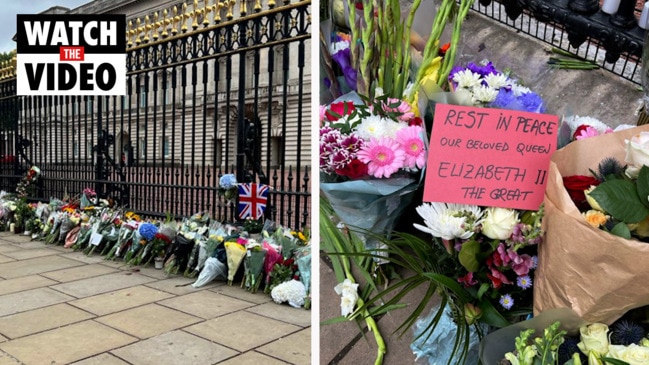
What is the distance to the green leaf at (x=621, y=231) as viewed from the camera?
0.74m

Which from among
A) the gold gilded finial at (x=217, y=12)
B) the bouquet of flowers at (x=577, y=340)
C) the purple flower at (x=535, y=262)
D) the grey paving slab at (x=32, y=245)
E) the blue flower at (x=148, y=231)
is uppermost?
the gold gilded finial at (x=217, y=12)

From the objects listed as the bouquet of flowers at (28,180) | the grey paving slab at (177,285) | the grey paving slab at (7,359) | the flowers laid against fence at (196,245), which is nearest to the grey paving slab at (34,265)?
the flowers laid against fence at (196,245)

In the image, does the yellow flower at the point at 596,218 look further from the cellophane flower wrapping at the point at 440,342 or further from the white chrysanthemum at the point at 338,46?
the white chrysanthemum at the point at 338,46

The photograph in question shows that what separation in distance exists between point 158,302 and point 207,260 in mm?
559

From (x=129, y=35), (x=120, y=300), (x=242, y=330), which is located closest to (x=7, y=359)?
(x=120, y=300)

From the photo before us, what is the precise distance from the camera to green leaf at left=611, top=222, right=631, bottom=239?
745 mm

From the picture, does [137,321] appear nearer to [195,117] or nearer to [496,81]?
[496,81]

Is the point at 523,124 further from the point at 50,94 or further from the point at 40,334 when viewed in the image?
the point at 50,94

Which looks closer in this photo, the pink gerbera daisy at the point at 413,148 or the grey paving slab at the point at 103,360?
the pink gerbera daisy at the point at 413,148

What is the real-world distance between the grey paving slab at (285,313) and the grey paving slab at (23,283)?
74.6 inches

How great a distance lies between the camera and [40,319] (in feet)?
11.4

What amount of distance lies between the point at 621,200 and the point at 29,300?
4.10m

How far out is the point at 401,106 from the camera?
3.49ft

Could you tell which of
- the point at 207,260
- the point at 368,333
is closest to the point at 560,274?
the point at 368,333
